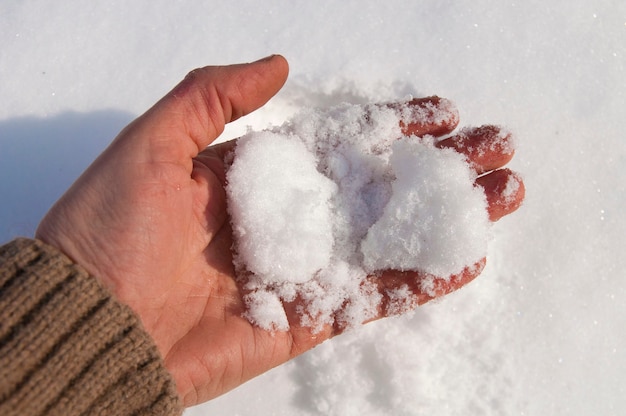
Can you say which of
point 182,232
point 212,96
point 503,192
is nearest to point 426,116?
point 503,192

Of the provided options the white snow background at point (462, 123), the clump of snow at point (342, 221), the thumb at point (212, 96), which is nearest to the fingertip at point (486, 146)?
the clump of snow at point (342, 221)

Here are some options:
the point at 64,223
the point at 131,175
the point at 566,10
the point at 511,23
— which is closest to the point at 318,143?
the point at 131,175

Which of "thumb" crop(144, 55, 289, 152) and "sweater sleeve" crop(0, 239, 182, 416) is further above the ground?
"thumb" crop(144, 55, 289, 152)

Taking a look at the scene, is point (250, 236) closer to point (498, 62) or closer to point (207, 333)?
point (207, 333)

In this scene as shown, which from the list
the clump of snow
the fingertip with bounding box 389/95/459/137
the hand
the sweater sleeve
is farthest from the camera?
the fingertip with bounding box 389/95/459/137

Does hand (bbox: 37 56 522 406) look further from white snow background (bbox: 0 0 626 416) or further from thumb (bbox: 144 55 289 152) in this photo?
white snow background (bbox: 0 0 626 416)

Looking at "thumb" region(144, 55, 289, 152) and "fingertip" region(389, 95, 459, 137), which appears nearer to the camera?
"thumb" region(144, 55, 289, 152)

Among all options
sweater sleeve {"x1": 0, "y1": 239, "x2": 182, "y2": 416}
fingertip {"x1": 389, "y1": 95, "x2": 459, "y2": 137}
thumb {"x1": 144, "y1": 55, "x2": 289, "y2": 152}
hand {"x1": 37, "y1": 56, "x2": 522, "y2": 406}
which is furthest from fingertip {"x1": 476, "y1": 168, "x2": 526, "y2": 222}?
sweater sleeve {"x1": 0, "y1": 239, "x2": 182, "y2": 416}
